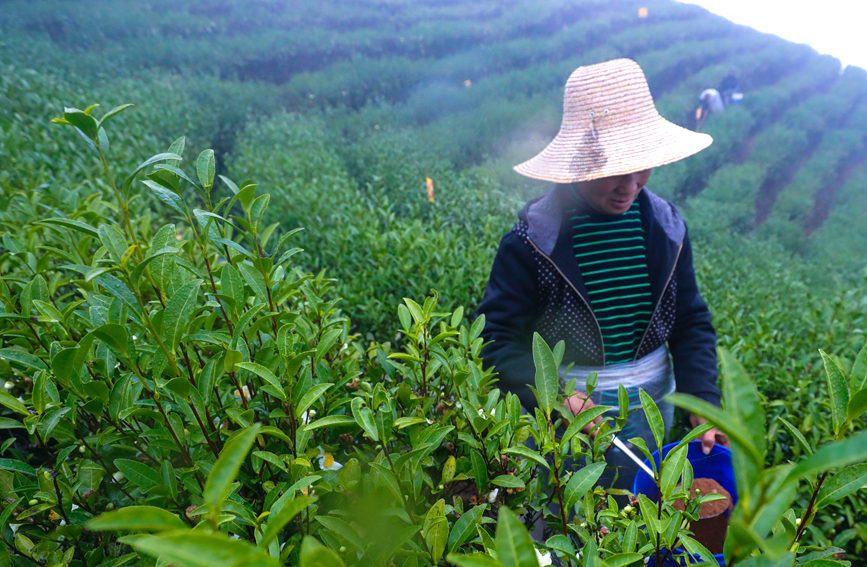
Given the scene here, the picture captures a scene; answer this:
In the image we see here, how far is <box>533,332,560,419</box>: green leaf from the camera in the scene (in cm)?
72

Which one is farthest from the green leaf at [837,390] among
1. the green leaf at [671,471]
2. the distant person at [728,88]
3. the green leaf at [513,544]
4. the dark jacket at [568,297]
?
the distant person at [728,88]

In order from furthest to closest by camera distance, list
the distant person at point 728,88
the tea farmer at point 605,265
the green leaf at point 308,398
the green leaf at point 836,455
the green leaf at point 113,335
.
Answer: the distant person at point 728,88, the tea farmer at point 605,265, the green leaf at point 308,398, the green leaf at point 113,335, the green leaf at point 836,455

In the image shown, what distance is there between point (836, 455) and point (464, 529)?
481 mm

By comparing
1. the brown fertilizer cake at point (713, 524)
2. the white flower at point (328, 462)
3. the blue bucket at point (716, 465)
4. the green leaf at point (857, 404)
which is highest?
the green leaf at point (857, 404)

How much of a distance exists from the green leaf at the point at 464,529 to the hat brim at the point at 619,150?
4.01 feet

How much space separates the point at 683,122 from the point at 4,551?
13487 mm

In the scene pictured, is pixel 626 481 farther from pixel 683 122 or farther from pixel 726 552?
pixel 683 122

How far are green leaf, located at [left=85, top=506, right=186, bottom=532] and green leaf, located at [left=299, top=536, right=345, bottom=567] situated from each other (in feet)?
0.34

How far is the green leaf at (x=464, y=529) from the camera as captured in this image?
2.17ft

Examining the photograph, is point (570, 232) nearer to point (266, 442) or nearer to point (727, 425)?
point (266, 442)

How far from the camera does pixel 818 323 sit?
8.81ft

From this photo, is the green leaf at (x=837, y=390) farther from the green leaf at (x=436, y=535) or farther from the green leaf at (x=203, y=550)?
the green leaf at (x=203, y=550)

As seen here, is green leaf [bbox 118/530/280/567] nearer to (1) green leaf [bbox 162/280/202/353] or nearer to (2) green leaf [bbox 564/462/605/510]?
(1) green leaf [bbox 162/280/202/353]

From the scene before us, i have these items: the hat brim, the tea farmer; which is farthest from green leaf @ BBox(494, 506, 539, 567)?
the hat brim
